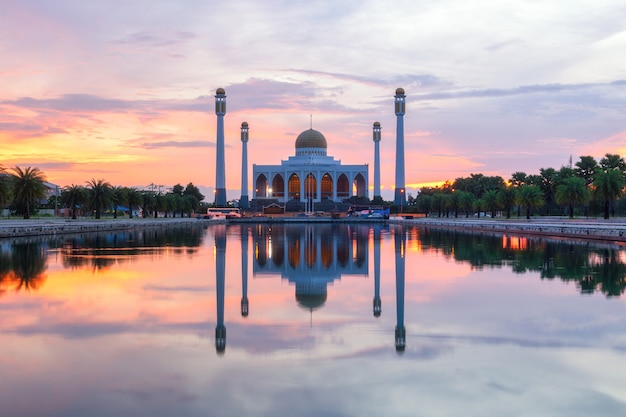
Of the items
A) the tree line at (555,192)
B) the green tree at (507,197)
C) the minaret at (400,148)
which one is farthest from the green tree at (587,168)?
the minaret at (400,148)

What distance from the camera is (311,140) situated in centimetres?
10450

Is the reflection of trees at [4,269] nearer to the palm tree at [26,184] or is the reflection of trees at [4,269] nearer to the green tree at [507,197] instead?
the palm tree at [26,184]

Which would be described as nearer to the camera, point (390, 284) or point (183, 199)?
point (390, 284)

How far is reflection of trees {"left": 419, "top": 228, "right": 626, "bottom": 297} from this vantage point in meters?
16.2

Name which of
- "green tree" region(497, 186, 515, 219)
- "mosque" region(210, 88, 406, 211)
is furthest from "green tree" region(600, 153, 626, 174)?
"mosque" region(210, 88, 406, 211)

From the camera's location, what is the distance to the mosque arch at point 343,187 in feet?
342

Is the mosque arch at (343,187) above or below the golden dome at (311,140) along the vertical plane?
below

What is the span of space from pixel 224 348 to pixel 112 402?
2.42 metres

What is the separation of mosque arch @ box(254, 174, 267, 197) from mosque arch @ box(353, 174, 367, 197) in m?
14.3

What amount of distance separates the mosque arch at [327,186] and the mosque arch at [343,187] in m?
1.46

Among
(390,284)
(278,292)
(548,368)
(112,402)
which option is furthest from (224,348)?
(390,284)

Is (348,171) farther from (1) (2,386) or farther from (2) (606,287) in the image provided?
(1) (2,386)

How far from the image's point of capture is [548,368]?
8086mm

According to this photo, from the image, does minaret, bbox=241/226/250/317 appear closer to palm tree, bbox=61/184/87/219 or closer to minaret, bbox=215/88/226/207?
palm tree, bbox=61/184/87/219
